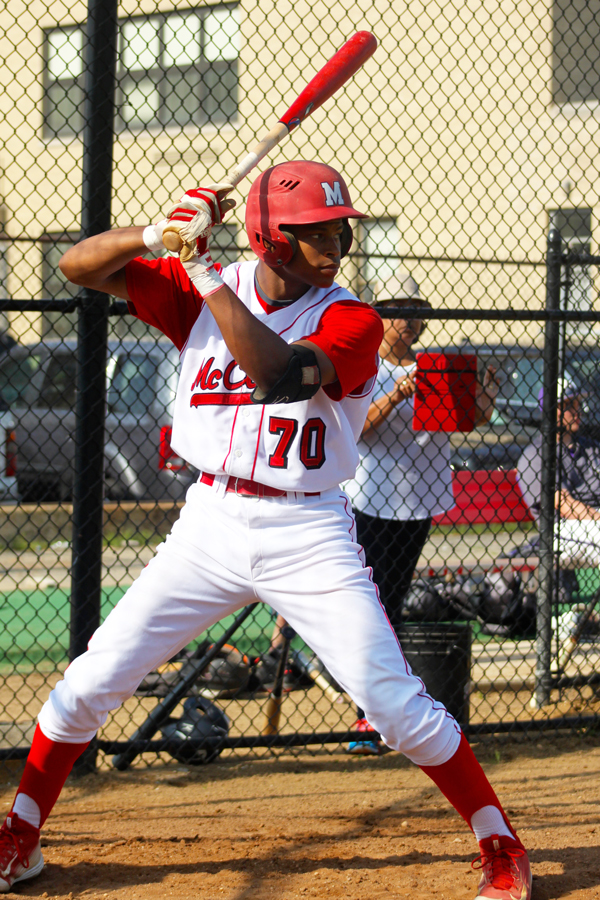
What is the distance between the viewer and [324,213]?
2252 mm

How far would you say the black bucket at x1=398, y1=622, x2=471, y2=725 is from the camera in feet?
12.8

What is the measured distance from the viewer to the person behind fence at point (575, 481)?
14.4 feet

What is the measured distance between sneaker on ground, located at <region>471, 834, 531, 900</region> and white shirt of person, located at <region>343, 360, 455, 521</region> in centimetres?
182

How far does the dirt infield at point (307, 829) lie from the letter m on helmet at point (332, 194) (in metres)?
1.89

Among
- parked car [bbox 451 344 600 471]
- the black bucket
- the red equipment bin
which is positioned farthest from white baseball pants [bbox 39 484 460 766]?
parked car [bbox 451 344 600 471]

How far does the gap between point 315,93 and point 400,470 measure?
1.92 m

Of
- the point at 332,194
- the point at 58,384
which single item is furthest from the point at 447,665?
the point at 58,384

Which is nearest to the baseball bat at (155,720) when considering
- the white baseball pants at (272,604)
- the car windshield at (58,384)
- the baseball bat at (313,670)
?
the baseball bat at (313,670)

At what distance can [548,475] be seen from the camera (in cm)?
420

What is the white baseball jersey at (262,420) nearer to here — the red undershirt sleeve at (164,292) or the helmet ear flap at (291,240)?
the red undershirt sleeve at (164,292)

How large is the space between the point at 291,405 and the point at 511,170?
41.7 ft

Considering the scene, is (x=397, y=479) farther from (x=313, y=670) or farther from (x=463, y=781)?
(x=463, y=781)

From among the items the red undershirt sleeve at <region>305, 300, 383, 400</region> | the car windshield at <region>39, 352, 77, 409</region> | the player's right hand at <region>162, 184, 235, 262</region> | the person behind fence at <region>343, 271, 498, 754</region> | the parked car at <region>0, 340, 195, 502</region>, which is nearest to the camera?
the player's right hand at <region>162, 184, 235, 262</region>

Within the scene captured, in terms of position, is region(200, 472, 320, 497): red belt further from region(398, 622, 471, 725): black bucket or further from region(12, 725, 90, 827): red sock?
region(398, 622, 471, 725): black bucket
